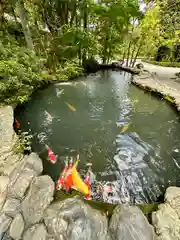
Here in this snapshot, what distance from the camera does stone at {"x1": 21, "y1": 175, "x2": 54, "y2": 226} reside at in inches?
84.3

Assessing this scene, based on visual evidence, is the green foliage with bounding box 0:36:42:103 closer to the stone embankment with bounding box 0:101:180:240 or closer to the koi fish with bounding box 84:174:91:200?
the stone embankment with bounding box 0:101:180:240

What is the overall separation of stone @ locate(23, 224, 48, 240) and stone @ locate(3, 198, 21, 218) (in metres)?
0.29

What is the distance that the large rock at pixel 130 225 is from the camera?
1909 millimetres

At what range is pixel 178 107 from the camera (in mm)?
5266

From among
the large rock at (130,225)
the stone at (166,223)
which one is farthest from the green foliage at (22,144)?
the stone at (166,223)

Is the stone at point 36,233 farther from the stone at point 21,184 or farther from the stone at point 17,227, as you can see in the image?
the stone at point 21,184

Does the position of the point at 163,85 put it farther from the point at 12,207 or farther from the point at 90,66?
the point at 12,207

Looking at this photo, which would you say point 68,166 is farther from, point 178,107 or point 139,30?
point 139,30

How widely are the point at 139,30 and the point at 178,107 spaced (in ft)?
20.2

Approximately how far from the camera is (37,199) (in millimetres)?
2275

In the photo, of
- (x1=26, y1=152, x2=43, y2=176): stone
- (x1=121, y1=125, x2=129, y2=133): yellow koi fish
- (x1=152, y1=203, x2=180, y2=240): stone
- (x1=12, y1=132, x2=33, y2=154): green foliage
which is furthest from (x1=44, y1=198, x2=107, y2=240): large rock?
(x1=121, y1=125, x2=129, y2=133): yellow koi fish

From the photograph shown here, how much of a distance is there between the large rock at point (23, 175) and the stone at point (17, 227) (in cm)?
27

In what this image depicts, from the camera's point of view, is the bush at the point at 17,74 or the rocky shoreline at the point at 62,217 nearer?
the rocky shoreline at the point at 62,217

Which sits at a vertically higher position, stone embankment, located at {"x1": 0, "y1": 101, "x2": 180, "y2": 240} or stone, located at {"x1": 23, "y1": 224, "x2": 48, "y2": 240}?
stone embankment, located at {"x1": 0, "y1": 101, "x2": 180, "y2": 240}
